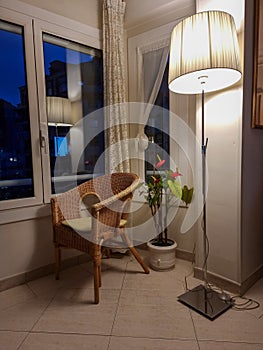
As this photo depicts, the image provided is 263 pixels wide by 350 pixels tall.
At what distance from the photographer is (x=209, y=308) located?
146 cm

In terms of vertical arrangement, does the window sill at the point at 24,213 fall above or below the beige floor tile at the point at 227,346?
above

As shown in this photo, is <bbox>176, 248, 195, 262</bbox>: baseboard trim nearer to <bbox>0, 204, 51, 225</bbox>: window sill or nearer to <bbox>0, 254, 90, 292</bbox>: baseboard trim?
<bbox>0, 254, 90, 292</bbox>: baseboard trim

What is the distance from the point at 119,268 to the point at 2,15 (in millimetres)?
2155

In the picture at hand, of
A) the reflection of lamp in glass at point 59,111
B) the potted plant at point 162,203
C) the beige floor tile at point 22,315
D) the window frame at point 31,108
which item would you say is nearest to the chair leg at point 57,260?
the beige floor tile at point 22,315

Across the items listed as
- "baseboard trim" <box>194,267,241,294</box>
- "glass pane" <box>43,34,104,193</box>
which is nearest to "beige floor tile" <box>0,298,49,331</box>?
"glass pane" <box>43,34,104,193</box>

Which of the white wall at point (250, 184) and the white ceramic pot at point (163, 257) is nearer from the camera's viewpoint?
the white wall at point (250, 184)

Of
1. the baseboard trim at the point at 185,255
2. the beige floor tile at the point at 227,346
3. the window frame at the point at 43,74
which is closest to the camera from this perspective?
the beige floor tile at the point at 227,346

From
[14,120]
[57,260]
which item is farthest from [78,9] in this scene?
[57,260]

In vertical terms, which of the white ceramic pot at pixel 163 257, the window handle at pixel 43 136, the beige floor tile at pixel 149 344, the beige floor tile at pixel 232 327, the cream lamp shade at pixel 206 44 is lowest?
the beige floor tile at pixel 149 344

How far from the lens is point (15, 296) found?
167cm

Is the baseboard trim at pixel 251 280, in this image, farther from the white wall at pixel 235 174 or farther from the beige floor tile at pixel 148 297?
the beige floor tile at pixel 148 297

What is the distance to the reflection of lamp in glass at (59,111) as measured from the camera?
1.99 m

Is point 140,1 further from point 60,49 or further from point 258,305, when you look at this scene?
point 258,305

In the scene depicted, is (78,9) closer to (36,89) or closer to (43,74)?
(43,74)
